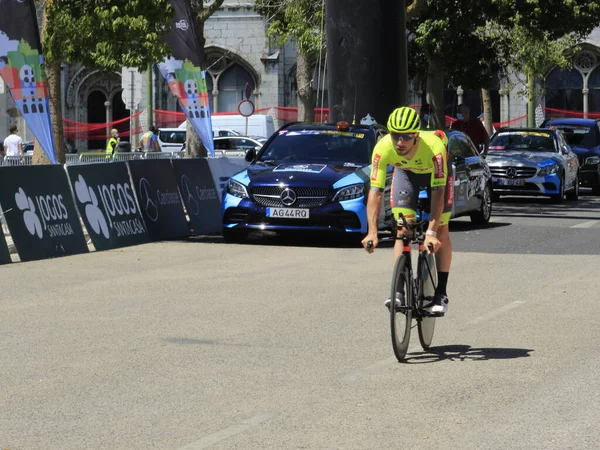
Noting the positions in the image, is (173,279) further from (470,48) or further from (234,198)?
(470,48)

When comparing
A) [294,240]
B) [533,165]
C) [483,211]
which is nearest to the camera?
[294,240]

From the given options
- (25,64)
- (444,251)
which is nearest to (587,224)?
(25,64)

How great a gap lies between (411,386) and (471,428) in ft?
3.69

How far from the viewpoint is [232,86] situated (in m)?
60.5

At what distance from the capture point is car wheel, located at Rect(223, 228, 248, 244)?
1736 centimetres

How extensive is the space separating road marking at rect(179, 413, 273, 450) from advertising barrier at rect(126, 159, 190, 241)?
10951 mm

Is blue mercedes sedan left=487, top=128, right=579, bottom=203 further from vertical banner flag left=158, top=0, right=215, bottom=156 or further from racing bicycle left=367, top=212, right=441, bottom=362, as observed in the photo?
racing bicycle left=367, top=212, right=441, bottom=362

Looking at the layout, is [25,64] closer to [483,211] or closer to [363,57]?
[363,57]

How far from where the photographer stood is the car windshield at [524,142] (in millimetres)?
28719

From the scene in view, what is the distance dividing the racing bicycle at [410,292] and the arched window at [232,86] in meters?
51.8

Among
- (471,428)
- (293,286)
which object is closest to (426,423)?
(471,428)

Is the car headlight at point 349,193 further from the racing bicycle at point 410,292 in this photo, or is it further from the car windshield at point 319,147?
the racing bicycle at point 410,292

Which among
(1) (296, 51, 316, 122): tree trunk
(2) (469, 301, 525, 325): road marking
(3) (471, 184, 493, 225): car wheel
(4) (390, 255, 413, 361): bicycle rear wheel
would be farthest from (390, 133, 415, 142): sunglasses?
(1) (296, 51, 316, 122): tree trunk

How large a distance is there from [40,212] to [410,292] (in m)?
7.80
